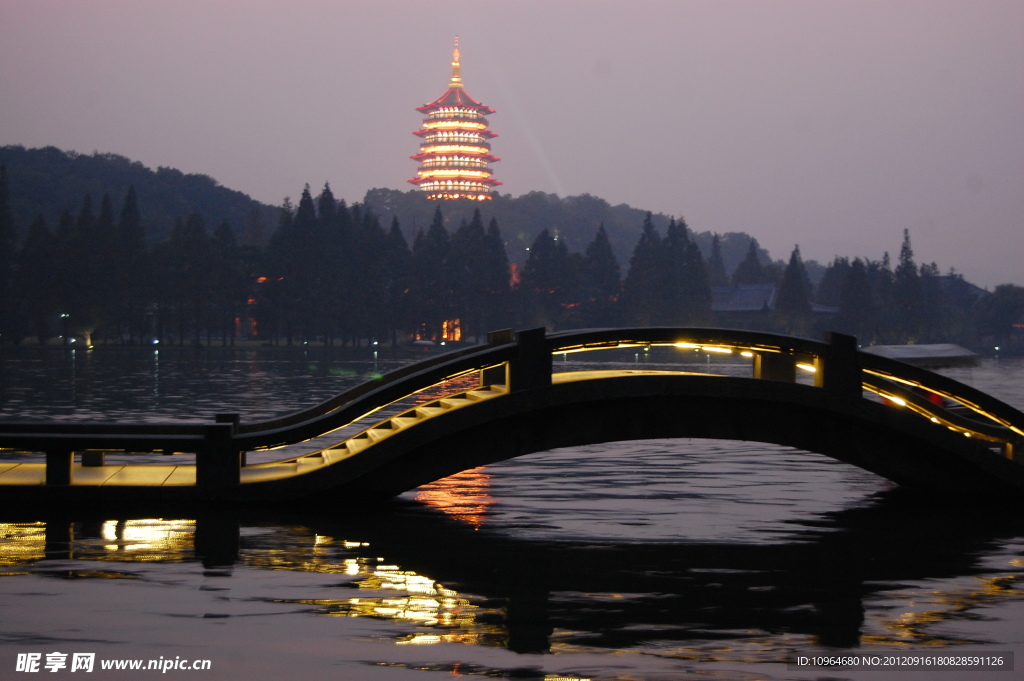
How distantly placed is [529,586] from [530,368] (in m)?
3.93

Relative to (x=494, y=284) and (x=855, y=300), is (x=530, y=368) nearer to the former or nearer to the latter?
(x=494, y=284)

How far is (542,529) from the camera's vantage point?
11.7m

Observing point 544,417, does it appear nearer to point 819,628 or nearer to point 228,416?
point 228,416

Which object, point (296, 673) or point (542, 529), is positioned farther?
point (542, 529)

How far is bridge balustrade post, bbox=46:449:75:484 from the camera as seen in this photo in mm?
12070

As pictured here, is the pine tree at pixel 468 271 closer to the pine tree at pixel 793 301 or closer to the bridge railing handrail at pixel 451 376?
the pine tree at pixel 793 301

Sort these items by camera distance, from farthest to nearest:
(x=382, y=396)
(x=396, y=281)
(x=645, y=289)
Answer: (x=645, y=289)
(x=396, y=281)
(x=382, y=396)

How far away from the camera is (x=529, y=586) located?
888 cm

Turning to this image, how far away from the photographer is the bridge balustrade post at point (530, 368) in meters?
12.4

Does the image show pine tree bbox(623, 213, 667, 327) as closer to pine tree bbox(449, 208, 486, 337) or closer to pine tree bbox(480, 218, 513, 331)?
pine tree bbox(480, 218, 513, 331)

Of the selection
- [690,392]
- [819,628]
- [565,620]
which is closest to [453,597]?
[565,620]

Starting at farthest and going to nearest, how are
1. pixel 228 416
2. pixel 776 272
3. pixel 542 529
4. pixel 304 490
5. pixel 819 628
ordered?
pixel 776 272, pixel 228 416, pixel 304 490, pixel 542 529, pixel 819 628

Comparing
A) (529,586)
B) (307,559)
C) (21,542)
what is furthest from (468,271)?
(529,586)

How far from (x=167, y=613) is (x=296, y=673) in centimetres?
174
